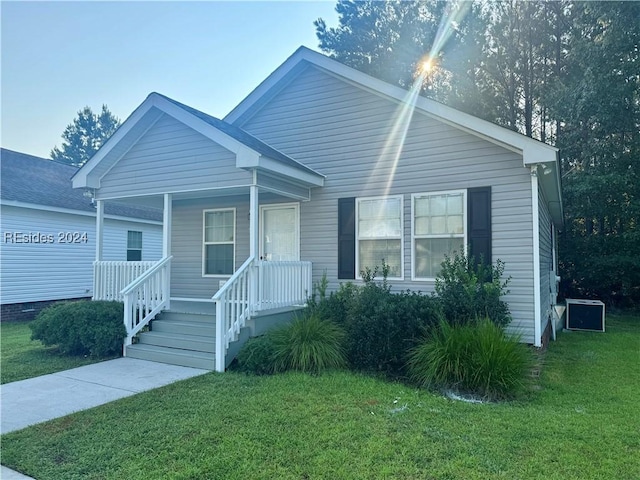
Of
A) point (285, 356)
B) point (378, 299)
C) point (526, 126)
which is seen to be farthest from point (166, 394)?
point (526, 126)

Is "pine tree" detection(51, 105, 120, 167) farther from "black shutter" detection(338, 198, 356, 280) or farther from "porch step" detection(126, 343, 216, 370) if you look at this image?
"black shutter" detection(338, 198, 356, 280)

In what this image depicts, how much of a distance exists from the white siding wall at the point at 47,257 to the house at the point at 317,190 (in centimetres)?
560

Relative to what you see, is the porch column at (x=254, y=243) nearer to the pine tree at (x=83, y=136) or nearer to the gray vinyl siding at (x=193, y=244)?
the gray vinyl siding at (x=193, y=244)

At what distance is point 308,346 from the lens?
6.26 m

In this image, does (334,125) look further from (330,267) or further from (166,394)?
(166,394)

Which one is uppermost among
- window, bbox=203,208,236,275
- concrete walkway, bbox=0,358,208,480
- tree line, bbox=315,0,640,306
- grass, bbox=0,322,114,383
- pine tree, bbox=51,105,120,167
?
pine tree, bbox=51,105,120,167

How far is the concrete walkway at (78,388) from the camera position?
184 inches

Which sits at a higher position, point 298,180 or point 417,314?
point 298,180

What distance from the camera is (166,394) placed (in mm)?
5215

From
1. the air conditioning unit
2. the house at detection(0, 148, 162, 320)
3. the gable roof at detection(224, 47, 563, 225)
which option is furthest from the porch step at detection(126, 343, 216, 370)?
the air conditioning unit

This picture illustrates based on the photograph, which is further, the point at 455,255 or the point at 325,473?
the point at 455,255

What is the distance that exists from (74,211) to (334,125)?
10.4 metres

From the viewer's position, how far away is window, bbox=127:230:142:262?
1683 centimetres

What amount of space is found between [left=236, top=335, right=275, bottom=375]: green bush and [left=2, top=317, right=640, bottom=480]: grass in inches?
21.8
